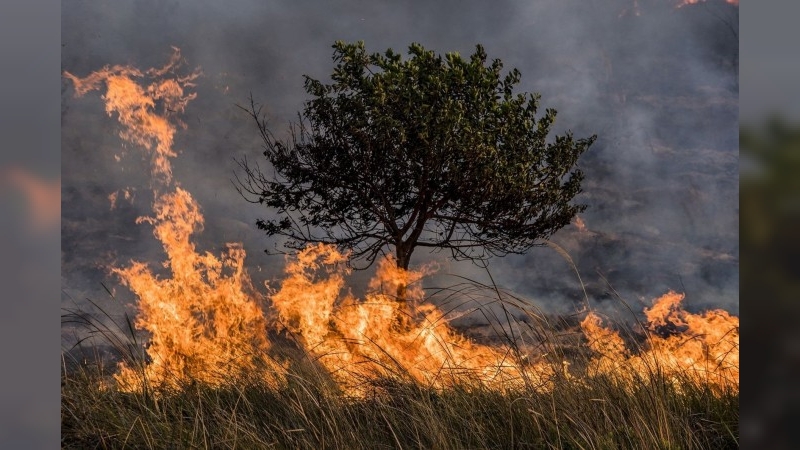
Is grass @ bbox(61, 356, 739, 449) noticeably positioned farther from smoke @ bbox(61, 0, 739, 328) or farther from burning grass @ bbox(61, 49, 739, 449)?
smoke @ bbox(61, 0, 739, 328)

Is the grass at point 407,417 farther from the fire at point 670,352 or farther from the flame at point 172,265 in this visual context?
the flame at point 172,265

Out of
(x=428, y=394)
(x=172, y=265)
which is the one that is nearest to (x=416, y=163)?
(x=172, y=265)

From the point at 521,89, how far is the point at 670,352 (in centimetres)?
373

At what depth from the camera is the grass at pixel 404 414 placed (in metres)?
3.46

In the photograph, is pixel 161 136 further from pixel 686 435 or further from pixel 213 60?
pixel 686 435

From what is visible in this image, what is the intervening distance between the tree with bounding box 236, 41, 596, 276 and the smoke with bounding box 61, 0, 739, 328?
23 centimetres

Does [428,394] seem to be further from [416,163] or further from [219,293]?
[416,163]

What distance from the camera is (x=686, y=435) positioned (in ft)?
12.2

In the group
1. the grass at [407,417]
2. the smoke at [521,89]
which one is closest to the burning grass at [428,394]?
the grass at [407,417]

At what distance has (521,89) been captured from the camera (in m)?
7.94

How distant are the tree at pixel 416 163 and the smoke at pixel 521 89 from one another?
9.2 inches

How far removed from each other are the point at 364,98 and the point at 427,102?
0.66 meters
